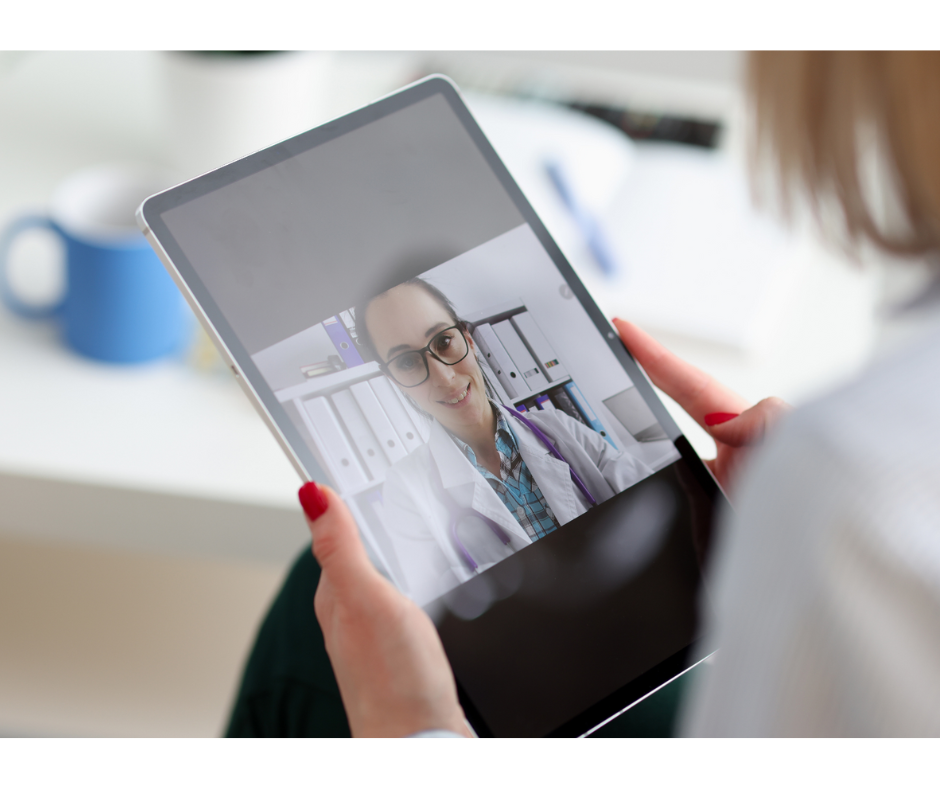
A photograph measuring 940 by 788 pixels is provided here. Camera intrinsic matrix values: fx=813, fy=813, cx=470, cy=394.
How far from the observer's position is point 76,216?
0.58 m

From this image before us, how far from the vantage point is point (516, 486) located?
1.34 ft

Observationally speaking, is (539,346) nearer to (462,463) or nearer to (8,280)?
(462,463)

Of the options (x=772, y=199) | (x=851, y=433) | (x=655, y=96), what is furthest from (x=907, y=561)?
(x=655, y=96)

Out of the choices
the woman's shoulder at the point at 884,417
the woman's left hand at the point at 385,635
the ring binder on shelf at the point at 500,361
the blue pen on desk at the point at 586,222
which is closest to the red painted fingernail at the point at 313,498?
the woman's left hand at the point at 385,635

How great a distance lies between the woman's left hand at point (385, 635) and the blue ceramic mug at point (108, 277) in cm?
26

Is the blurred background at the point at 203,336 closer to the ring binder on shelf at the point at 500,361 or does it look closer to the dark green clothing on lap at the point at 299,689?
the dark green clothing on lap at the point at 299,689

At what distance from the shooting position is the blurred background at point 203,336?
1.77ft

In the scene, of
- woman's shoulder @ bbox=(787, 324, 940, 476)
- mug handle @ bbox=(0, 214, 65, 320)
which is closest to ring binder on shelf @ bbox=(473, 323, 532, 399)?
woman's shoulder @ bbox=(787, 324, 940, 476)

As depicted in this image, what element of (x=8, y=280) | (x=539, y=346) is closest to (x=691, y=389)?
(x=539, y=346)

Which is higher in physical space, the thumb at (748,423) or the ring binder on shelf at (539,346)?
the ring binder on shelf at (539,346)

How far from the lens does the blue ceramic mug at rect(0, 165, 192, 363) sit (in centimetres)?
54

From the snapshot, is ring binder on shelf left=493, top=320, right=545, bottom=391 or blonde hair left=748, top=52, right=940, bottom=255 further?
ring binder on shelf left=493, top=320, right=545, bottom=391

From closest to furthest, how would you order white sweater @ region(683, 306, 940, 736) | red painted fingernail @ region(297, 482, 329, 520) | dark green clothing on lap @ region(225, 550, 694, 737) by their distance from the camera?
1. white sweater @ region(683, 306, 940, 736)
2. red painted fingernail @ region(297, 482, 329, 520)
3. dark green clothing on lap @ region(225, 550, 694, 737)

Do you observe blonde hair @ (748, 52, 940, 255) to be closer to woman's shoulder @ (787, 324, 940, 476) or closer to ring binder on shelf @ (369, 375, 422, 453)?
woman's shoulder @ (787, 324, 940, 476)
